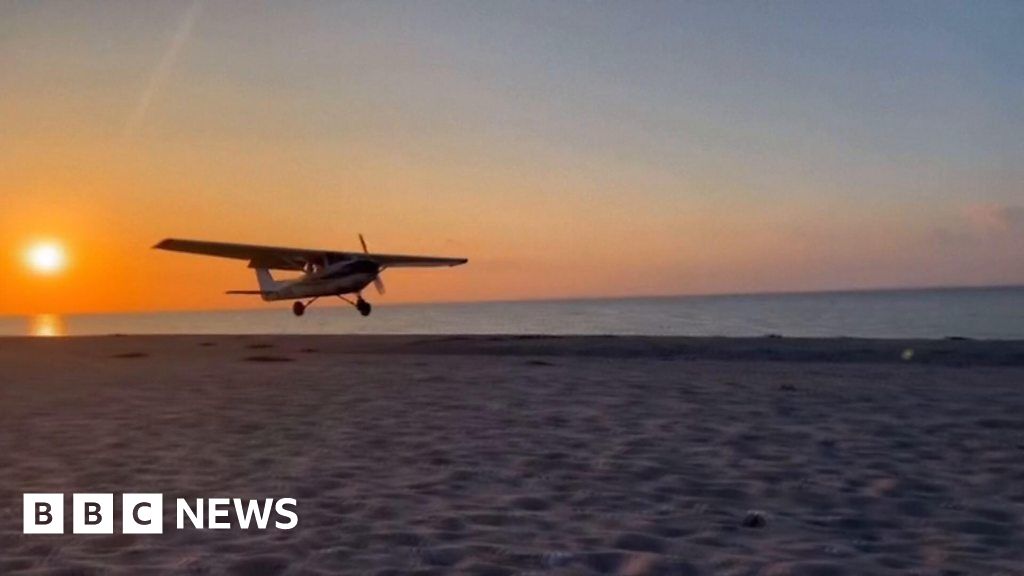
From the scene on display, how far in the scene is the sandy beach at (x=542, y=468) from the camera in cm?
502

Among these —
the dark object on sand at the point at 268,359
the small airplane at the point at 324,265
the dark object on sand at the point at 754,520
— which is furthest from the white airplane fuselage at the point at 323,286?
the dark object on sand at the point at 754,520

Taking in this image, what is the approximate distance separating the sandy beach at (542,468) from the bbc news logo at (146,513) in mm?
110

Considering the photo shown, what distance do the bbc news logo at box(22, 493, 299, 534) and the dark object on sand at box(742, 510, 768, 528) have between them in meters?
2.75

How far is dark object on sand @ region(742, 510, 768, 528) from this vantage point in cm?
566

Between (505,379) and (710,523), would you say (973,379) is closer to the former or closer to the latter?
(505,379)

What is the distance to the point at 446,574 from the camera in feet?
15.2

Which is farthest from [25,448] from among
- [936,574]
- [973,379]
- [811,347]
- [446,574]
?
[811,347]

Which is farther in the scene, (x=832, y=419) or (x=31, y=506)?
(x=832, y=419)

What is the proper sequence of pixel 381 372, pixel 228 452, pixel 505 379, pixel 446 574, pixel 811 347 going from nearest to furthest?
pixel 446 574
pixel 228 452
pixel 505 379
pixel 381 372
pixel 811 347

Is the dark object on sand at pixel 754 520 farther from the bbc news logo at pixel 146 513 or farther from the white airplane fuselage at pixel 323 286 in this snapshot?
the white airplane fuselage at pixel 323 286

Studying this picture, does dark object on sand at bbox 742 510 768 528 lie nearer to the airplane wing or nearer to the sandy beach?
the sandy beach

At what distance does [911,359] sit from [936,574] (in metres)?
16.0

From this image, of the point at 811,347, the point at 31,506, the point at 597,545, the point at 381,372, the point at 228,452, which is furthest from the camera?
the point at 811,347

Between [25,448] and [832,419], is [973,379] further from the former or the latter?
[25,448]
